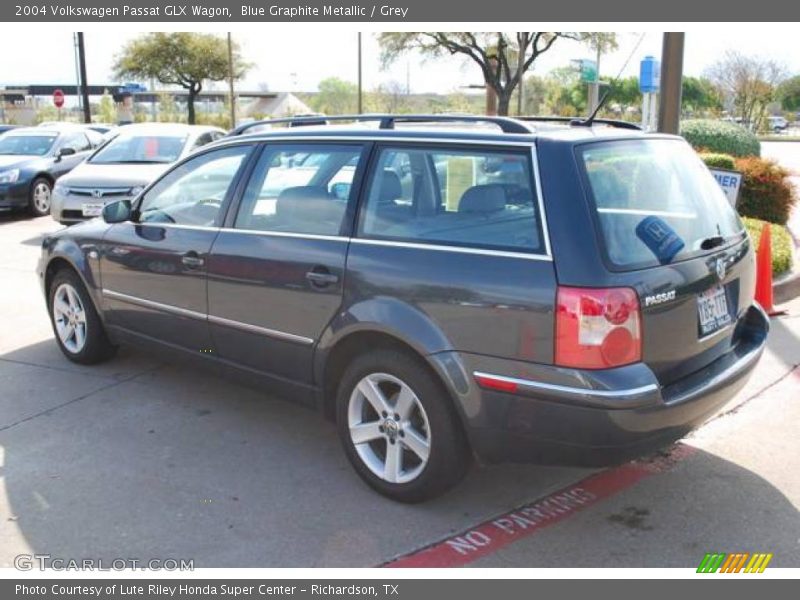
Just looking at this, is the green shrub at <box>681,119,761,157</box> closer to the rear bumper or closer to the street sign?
the street sign

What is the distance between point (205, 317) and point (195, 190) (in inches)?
33.7

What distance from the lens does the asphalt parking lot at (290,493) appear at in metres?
3.34

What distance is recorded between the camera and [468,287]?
128 inches

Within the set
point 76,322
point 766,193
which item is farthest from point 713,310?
point 766,193

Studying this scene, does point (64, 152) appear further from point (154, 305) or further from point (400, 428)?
point (400, 428)

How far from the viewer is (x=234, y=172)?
4535 millimetres

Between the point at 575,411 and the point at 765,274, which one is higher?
the point at 575,411

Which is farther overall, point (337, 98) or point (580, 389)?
point (337, 98)

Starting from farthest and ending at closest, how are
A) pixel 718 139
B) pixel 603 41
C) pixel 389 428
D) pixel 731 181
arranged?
pixel 603 41 < pixel 718 139 < pixel 731 181 < pixel 389 428

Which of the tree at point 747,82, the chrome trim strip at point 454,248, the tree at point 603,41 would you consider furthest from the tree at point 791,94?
the chrome trim strip at point 454,248

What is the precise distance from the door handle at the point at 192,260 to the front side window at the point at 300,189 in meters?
0.33

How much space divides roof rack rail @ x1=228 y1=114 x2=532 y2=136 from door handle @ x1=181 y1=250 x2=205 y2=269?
846mm

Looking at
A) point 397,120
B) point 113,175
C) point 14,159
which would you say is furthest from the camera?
point 14,159
